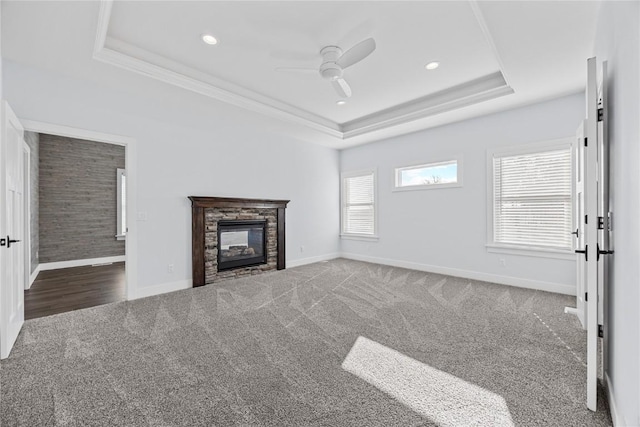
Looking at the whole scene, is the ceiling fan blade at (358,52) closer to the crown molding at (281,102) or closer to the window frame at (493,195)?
the crown molding at (281,102)

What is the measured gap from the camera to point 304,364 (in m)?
2.12

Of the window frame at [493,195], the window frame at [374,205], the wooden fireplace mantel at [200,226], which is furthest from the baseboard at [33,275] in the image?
the window frame at [493,195]

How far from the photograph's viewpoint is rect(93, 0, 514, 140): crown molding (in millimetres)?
2846

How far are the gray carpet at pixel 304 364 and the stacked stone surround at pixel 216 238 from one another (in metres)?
0.93

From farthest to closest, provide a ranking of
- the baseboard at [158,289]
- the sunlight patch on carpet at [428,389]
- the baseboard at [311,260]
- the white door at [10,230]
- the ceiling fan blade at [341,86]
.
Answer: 1. the baseboard at [311,260]
2. the baseboard at [158,289]
3. the ceiling fan blade at [341,86]
4. the white door at [10,230]
5. the sunlight patch on carpet at [428,389]

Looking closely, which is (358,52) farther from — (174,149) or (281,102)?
(174,149)

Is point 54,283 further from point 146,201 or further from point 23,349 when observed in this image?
point 23,349

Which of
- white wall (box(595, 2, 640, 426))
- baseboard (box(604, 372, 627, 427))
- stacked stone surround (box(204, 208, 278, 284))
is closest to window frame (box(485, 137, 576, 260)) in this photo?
white wall (box(595, 2, 640, 426))

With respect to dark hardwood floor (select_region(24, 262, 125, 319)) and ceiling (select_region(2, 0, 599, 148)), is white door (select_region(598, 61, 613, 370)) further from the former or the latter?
dark hardwood floor (select_region(24, 262, 125, 319))

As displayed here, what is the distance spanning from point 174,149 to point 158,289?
6.59ft

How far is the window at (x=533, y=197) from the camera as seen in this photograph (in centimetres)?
387

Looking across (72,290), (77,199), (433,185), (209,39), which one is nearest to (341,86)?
(209,39)

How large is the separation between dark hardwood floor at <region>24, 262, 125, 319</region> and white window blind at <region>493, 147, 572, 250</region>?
18.2ft

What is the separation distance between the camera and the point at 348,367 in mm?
2084
